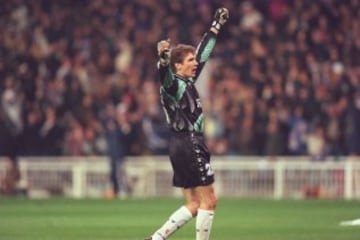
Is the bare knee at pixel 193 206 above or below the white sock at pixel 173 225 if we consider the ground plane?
above

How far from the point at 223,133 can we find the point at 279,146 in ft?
5.97

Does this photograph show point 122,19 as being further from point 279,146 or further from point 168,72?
point 168,72

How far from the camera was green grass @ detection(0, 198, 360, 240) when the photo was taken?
16.8 meters

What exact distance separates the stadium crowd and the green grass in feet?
8.39

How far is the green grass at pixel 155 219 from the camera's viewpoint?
16.8 metres

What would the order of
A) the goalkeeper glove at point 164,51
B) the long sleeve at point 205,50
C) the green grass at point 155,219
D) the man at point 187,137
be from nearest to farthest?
the goalkeeper glove at point 164,51, the man at point 187,137, the long sleeve at point 205,50, the green grass at point 155,219

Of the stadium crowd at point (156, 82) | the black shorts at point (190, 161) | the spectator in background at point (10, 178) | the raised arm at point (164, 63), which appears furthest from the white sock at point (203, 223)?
the spectator in background at point (10, 178)

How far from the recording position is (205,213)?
1340 cm

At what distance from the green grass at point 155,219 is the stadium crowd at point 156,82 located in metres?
2.56

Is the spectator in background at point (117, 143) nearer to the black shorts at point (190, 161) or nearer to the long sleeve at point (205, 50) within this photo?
the long sleeve at point (205, 50)

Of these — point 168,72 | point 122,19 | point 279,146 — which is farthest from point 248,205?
point 168,72

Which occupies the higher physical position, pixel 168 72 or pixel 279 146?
pixel 168 72

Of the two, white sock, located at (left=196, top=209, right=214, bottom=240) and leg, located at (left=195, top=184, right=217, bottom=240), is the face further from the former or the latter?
white sock, located at (left=196, top=209, right=214, bottom=240)

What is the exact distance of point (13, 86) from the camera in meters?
31.0
